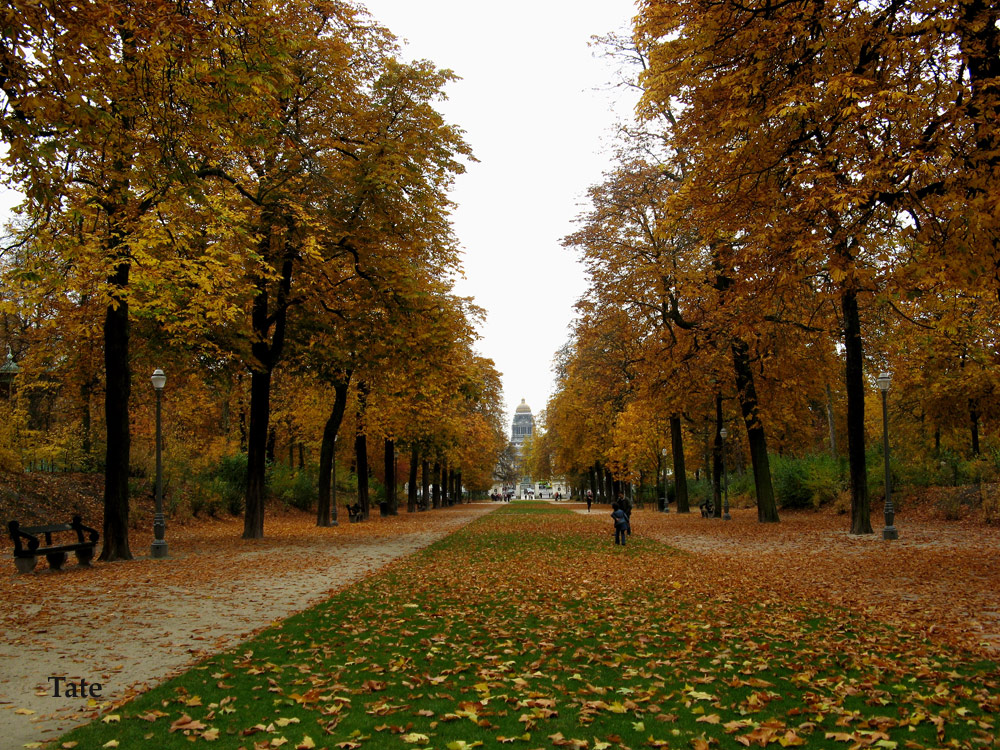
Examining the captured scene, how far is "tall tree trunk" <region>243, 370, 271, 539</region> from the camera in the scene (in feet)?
64.5

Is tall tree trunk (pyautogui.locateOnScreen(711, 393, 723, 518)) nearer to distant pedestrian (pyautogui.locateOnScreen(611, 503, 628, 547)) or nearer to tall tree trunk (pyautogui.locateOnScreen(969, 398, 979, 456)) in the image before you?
tall tree trunk (pyautogui.locateOnScreen(969, 398, 979, 456))

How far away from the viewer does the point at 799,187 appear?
10242 mm

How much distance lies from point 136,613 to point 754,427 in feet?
61.2

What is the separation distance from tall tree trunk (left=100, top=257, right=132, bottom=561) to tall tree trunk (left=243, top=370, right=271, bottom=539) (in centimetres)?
434

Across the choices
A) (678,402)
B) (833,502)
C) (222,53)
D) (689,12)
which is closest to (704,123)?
(689,12)

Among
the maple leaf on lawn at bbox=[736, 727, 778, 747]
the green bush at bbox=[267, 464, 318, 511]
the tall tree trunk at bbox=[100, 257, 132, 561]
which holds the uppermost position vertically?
the tall tree trunk at bbox=[100, 257, 132, 561]

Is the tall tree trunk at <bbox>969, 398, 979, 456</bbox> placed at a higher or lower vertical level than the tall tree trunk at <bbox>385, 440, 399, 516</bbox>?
higher

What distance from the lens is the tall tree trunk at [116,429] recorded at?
15188 mm

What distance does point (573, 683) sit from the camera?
5.75 m

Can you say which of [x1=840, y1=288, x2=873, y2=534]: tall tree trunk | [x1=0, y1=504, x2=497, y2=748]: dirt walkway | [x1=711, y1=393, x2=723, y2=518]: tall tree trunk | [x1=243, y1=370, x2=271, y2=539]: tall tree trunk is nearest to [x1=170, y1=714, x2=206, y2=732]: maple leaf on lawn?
[x1=0, y1=504, x2=497, y2=748]: dirt walkway

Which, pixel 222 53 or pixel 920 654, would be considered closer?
pixel 920 654

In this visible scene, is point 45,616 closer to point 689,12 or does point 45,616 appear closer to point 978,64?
point 689,12

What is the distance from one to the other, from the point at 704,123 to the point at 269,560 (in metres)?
12.0

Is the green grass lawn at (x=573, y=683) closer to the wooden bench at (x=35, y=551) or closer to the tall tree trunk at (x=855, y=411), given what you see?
the wooden bench at (x=35, y=551)
